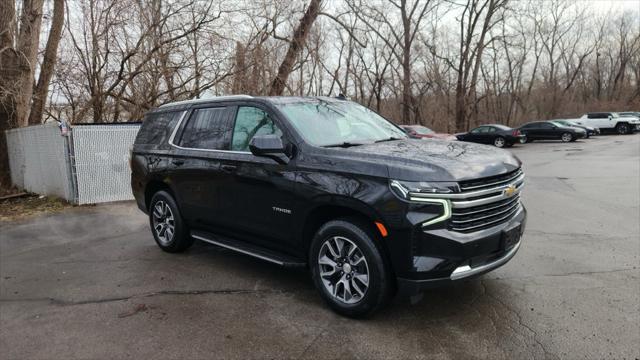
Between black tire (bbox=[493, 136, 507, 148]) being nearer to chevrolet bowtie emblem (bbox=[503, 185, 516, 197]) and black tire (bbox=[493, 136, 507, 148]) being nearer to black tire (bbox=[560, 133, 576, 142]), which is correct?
black tire (bbox=[560, 133, 576, 142])

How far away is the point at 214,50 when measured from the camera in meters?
15.4

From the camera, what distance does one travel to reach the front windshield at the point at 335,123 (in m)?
4.22

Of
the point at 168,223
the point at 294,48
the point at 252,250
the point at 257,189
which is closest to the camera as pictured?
the point at 257,189

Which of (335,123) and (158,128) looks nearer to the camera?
(335,123)

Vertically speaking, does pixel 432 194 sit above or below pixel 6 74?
below

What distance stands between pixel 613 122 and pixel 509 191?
36698mm

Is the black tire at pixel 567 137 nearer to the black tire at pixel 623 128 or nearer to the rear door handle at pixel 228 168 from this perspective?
the black tire at pixel 623 128

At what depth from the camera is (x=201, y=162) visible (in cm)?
498

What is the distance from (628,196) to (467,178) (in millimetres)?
7244

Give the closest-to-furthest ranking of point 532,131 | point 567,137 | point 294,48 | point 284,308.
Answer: point 284,308
point 294,48
point 567,137
point 532,131

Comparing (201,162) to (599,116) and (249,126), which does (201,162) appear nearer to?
(249,126)

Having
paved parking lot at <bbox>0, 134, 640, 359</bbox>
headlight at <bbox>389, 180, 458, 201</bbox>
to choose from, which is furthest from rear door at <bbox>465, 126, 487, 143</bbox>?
headlight at <bbox>389, 180, 458, 201</bbox>

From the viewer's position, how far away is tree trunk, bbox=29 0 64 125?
12.9 metres

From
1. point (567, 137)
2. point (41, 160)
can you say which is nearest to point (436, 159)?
point (41, 160)
